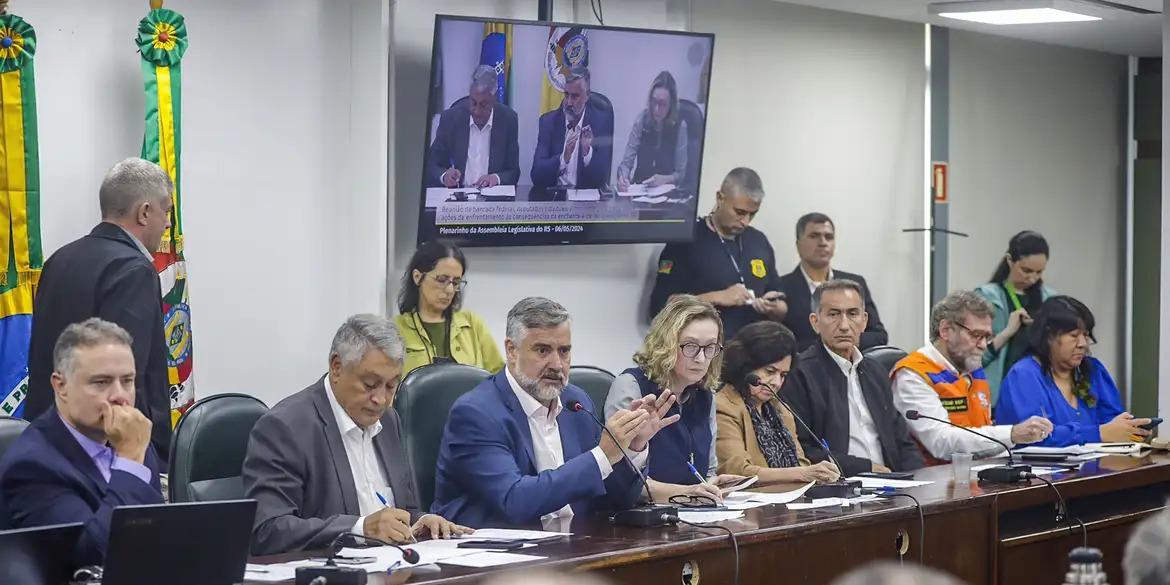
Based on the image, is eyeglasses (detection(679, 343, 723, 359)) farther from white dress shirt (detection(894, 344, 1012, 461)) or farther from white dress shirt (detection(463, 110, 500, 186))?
white dress shirt (detection(463, 110, 500, 186))

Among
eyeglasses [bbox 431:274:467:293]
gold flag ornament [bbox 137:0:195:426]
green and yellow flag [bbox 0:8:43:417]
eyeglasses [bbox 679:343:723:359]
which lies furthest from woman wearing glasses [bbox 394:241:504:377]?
eyeglasses [bbox 679:343:723:359]

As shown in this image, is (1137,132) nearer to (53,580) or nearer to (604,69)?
(604,69)

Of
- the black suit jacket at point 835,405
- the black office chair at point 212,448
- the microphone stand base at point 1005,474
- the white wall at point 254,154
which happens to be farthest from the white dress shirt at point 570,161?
the black office chair at point 212,448

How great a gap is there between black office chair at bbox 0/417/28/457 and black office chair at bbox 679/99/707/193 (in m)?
3.83

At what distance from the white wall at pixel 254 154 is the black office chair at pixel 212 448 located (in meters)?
1.60

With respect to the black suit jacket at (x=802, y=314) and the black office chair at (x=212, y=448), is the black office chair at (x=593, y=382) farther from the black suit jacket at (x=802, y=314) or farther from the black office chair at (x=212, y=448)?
the black suit jacket at (x=802, y=314)

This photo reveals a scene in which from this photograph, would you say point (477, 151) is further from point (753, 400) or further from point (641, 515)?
point (641, 515)

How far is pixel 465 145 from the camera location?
618 centimetres

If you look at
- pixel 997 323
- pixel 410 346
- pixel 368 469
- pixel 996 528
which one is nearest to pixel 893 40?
pixel 997 323

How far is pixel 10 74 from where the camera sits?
4.81m

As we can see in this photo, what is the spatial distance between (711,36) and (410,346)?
1949 mm

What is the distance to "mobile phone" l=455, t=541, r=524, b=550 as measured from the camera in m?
3.42

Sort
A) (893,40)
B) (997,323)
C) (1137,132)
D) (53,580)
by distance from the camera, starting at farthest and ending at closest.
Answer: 1. (1137,132)
2. (893,40)
3. (997,323)
4. (53,580)

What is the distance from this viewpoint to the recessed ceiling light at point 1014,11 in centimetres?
720
